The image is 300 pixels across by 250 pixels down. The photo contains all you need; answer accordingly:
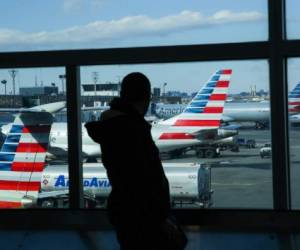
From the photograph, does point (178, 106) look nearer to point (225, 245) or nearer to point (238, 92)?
point (238, 92)

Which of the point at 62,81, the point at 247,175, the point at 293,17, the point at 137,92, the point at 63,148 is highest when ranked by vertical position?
the point at 293,17

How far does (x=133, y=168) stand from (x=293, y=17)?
94.7 inches

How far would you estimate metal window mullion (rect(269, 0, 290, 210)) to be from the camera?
4148 millimetres

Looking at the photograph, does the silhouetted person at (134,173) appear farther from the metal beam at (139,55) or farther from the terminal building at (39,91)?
the terminal building at (39,91)

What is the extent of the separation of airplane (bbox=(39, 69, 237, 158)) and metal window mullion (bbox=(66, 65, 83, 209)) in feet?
0.24

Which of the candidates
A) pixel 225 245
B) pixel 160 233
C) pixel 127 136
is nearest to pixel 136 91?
pixel 127 136

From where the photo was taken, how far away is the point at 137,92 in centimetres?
232

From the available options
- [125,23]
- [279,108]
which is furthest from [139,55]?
[279,108]

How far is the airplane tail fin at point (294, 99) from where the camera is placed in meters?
4.25

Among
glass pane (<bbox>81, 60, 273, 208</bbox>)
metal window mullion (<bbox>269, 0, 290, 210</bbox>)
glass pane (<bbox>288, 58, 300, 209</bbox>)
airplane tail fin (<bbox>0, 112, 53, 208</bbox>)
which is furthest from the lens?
airplane tail fin (<bbox>0, 112, 53, 208</bbox>)

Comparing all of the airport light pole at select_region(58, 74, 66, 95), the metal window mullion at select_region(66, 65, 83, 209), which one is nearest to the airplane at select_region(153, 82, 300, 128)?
the metal window mullion at select_region(66, 65, 83, 209)

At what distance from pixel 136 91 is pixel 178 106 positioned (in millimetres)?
2300

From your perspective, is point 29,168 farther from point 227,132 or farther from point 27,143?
point 227,132

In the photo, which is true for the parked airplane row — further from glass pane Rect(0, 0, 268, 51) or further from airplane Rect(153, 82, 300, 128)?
glass pane Rect(0, 0, 268, 51)
